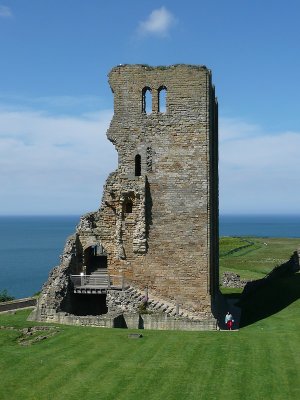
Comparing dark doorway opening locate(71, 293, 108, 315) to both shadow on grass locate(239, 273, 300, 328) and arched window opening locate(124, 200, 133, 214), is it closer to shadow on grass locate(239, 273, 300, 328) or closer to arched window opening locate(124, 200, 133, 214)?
arched window opening locate(124, 200, 133, 214)

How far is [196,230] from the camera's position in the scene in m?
30.1

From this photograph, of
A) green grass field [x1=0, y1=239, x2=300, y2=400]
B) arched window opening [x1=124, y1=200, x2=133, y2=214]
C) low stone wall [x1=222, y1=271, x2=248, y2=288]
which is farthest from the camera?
low stone wall [x1=222, y1=271, x2=248, y2=288]

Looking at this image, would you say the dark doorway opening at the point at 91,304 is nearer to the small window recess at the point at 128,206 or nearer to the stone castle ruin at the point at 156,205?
the stone castle ruin at the point at 156,205

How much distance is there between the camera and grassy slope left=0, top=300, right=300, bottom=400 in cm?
1745

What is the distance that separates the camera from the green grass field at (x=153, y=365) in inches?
→ 687

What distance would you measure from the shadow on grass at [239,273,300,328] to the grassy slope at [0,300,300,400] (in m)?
6.89

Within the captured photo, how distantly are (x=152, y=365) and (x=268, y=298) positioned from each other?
17.0 metres

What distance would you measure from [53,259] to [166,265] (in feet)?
338

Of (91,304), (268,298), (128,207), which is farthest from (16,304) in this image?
(268,298)

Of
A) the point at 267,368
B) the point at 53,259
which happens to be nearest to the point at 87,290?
the point at 267,368

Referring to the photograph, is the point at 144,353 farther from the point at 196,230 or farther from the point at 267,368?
the point at 196,230

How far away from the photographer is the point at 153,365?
1988 cm

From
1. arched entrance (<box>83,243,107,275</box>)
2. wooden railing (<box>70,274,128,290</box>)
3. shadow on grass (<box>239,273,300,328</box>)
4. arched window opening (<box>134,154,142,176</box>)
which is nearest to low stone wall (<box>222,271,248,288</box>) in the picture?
shadow on grass (<box>239,273,300,328</box>)

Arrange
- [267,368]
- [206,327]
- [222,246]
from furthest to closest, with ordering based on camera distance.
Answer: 1. [222,246]
2. [206,327]
3. [267,368]
